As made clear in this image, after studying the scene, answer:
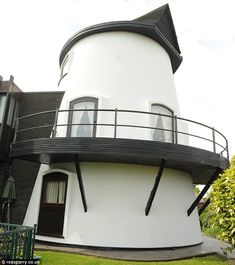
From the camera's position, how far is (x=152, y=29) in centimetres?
1152

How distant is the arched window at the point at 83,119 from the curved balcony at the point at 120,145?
0.06 meters

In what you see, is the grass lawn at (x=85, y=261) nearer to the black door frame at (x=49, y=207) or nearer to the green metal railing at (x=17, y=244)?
the green metal railing at (x=17, y=244)

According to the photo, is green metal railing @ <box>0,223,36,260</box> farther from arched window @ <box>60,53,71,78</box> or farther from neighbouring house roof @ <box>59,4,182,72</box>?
neighbouring house roof @ <box>59,4,182,72</box>

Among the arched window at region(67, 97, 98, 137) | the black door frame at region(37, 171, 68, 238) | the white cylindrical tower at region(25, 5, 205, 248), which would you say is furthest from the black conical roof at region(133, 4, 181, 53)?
the black door frame at region(37, 171, 68, 238)

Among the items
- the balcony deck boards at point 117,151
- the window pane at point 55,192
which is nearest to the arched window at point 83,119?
the balcony deck boards at point 117,151

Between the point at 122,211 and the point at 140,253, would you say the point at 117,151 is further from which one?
the point at 140,253

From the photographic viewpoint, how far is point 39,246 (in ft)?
29.1

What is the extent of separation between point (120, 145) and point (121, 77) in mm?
3757

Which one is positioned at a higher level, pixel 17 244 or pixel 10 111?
pixel 10 111

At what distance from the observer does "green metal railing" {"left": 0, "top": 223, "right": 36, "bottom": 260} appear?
5138 millimetres

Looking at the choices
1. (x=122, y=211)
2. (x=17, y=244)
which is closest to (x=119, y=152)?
(x=122, y=211)

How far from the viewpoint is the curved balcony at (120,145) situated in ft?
26.6

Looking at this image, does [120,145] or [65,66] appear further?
[65,66]

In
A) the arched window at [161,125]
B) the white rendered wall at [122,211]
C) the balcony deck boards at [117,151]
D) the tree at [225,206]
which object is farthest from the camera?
the arched window at [161,125]
